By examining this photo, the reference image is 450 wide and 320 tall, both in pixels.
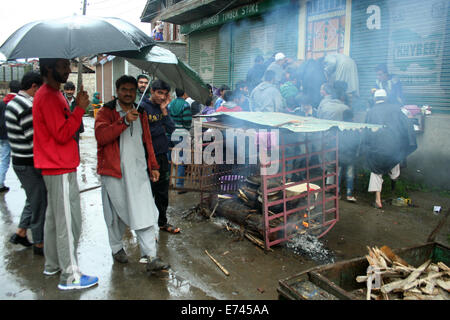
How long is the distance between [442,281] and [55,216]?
3.32m

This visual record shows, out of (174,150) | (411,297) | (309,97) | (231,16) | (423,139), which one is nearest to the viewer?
(411,297)

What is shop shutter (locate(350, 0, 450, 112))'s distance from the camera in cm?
610

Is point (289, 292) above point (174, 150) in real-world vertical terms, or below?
below

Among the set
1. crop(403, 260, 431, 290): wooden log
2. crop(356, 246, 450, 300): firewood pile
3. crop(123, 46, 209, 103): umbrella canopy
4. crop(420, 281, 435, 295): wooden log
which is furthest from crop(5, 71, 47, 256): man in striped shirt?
crop(420, 281, 435, 295): wooden log

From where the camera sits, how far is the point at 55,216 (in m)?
3.00

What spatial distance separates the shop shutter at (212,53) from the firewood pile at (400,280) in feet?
32.1

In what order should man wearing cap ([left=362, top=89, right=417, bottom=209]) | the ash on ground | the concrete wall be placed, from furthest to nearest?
the concrete wall < man wearing cap ([left=362, top=89, right=417, bottom=209]) < the ash on ground

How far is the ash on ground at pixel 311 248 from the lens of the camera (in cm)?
392

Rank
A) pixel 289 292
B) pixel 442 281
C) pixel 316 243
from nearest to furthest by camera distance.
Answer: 1. pixel 289 292
2. pixel 442 281
3. pixel 316 243

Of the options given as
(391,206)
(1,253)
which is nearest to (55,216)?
(1,253)

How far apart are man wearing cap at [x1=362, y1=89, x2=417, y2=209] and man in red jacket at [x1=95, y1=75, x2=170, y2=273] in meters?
3.99

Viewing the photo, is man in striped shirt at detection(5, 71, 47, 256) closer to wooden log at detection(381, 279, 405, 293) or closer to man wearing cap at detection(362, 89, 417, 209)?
wooden log at detection(381, 279, 405, 293)

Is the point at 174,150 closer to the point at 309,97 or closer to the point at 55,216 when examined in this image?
the point at 55,216
